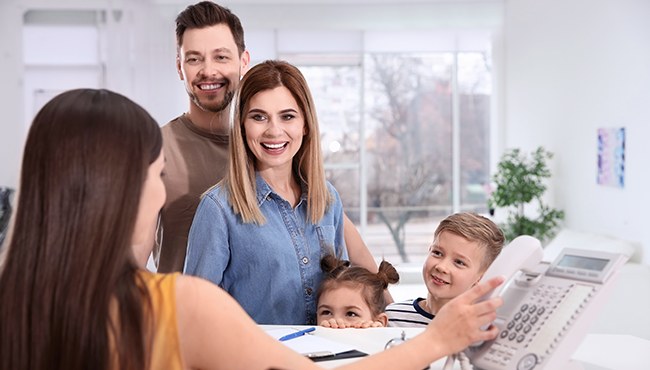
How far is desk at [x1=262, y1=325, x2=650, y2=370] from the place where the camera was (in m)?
Result: 1.68

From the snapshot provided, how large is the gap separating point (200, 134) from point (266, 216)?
1.89 feet

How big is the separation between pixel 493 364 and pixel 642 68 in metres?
3.86

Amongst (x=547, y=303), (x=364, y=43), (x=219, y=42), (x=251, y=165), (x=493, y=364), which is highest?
(x=364, y=43)

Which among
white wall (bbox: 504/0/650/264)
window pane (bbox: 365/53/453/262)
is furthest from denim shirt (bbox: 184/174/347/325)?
window pane (bbox: 365/53/453/262)

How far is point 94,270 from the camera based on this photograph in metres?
1.23

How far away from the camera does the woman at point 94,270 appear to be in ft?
4.01

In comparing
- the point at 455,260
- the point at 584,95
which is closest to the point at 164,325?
the point at 455,260

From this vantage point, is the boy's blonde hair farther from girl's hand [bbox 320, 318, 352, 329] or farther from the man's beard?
the man's beard

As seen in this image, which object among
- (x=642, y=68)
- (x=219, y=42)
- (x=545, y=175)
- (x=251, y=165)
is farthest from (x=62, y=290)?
(x=545, y=175)

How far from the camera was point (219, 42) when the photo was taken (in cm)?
279

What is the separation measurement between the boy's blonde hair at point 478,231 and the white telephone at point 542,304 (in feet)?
2.63

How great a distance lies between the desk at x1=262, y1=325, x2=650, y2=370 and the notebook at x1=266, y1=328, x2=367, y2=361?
26 millimetres

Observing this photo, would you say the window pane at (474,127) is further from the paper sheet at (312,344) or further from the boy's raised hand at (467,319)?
the boy's raised hand at (467,319)

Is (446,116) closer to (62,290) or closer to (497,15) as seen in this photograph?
(497,15)
